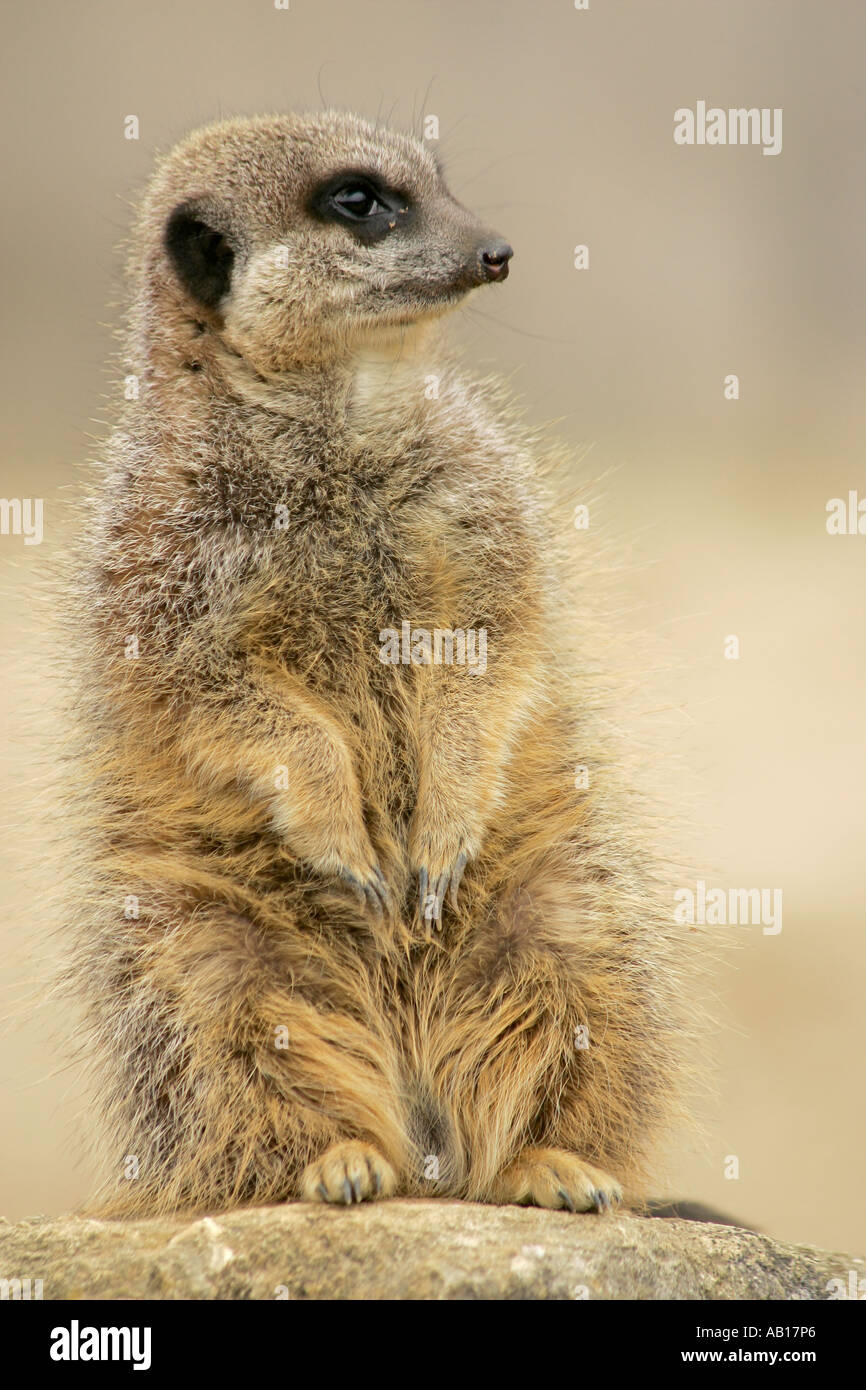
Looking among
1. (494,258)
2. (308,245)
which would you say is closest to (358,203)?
(308,245)

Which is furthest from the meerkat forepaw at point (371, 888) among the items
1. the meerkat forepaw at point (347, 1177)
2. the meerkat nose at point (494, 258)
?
the meerkat nose at point (494, 258)

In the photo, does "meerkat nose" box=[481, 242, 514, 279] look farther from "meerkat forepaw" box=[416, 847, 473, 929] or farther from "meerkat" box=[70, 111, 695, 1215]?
"meerkat forepaw" box=[416, 847, 473, 929]

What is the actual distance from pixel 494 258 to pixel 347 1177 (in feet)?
4.73

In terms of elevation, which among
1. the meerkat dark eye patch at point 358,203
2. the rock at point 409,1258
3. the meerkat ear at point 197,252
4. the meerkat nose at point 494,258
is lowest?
the rock at point 409,1258

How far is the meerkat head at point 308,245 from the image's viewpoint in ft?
6.83

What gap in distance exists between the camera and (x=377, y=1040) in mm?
1888

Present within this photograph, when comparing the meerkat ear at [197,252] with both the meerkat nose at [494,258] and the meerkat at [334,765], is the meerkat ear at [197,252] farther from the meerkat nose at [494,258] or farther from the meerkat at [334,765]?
the meerkat nose at [494,258]

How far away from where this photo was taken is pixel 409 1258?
59.5 inches

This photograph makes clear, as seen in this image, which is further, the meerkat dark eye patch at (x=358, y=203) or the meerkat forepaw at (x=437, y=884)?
the meerkat dark eye patch at (x=358, y=203)

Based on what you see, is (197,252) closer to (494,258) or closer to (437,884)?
(494,258)

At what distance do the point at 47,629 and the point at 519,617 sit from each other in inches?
36.2

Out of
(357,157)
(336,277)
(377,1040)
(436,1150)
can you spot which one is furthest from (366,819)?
(357,157)

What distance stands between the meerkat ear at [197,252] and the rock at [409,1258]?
1.49 m

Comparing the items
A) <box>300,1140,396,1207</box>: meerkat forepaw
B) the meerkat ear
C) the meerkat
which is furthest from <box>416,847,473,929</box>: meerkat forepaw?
the meerkat ear
